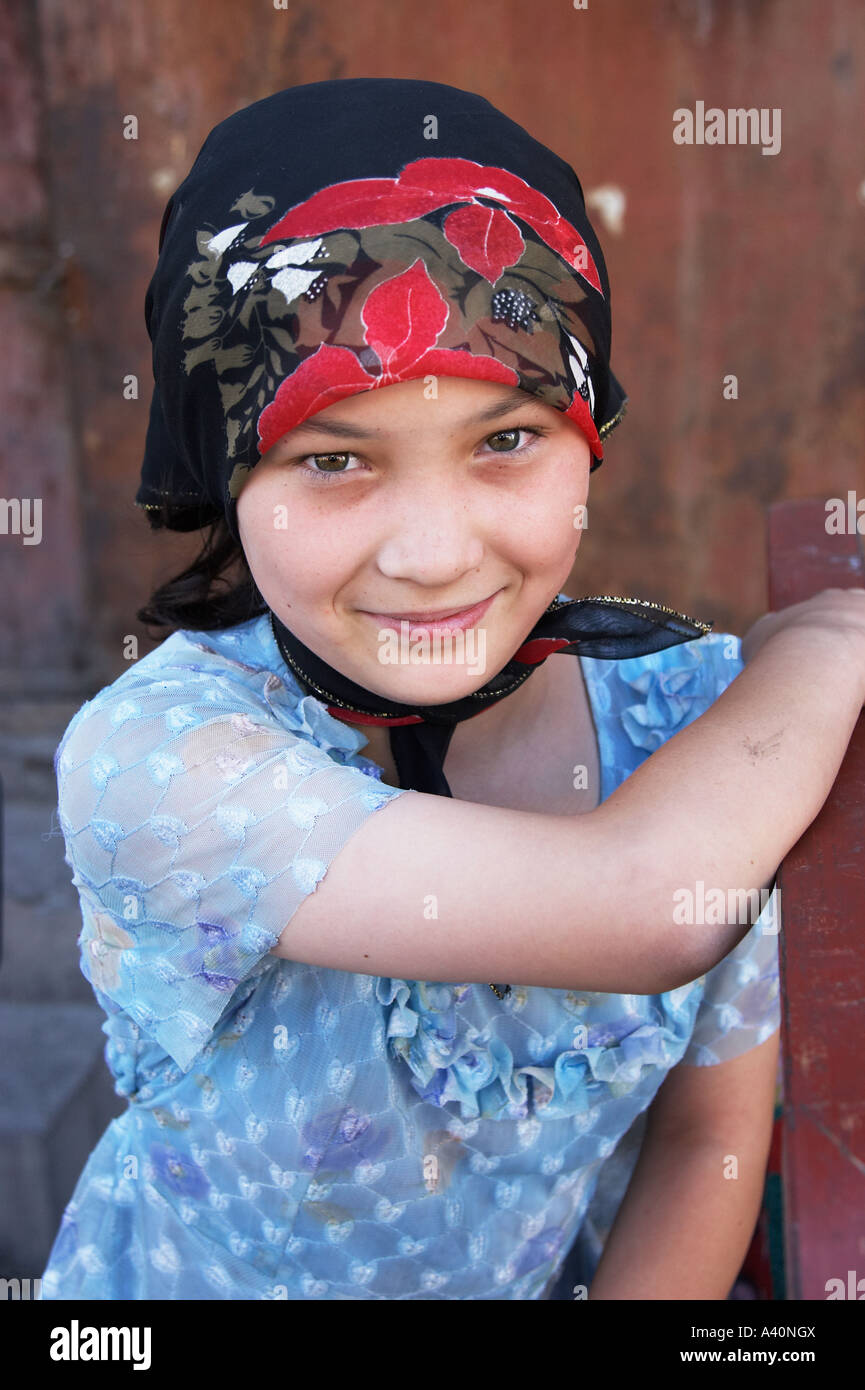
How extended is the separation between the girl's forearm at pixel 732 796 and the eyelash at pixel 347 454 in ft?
1.02

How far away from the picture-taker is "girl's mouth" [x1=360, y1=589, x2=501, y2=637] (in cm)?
117

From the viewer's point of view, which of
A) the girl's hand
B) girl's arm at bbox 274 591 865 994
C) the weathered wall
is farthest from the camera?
the weathered wall

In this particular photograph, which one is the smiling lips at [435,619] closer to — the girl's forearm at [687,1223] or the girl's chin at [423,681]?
the girl's chin at [423,681]

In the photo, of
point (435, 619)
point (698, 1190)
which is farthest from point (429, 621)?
point (698, 1190)

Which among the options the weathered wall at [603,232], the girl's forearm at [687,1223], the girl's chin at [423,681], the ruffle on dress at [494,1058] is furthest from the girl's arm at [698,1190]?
the weathered wall at [603,232]

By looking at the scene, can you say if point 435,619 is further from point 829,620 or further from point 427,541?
point 829,620

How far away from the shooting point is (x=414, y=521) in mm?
1103

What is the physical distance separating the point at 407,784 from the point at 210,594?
0.38 metres

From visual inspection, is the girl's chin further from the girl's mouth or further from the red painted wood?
the red painted wood

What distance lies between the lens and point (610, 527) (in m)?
3.22

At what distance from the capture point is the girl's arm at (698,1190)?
4.86 feet

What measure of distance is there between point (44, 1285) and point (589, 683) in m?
1.04

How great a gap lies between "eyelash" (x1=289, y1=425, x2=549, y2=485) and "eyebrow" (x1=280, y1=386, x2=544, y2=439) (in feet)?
0.06

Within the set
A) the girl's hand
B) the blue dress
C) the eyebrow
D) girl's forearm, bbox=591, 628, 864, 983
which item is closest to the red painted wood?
girl's forearm, bbox=591, 628, 864, 983
